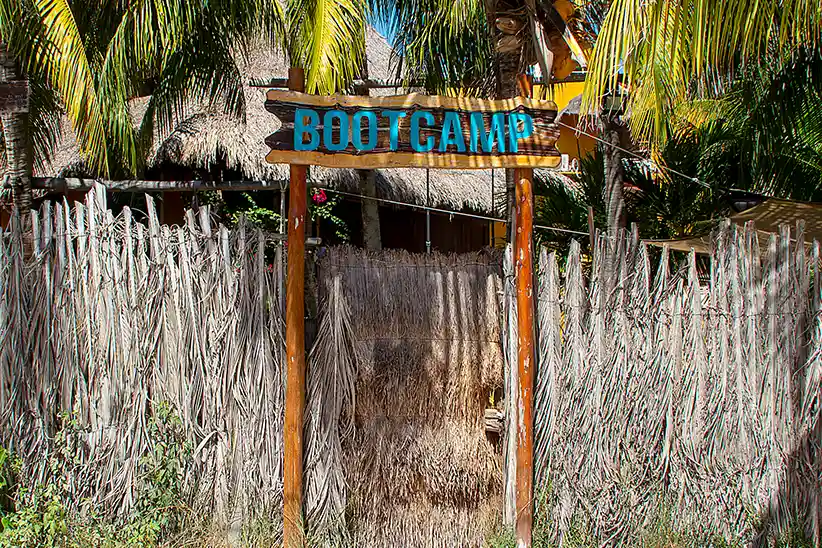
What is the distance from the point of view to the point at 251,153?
30.0ft

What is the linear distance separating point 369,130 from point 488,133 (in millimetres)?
669

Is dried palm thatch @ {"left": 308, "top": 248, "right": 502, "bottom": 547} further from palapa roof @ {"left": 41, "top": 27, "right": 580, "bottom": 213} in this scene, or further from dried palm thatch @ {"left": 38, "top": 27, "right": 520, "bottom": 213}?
palapa roof @ {"left": 41, "top": 27, "right": 580, "bottom": 213}

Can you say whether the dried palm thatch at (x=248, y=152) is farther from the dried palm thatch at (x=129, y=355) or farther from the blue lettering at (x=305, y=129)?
the blue lettering at (x=305, y=129)

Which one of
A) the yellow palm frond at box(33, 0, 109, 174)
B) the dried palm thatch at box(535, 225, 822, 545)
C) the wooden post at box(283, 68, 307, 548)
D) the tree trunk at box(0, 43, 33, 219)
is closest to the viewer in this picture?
the wooden post at box(283, 68, 307, 548)

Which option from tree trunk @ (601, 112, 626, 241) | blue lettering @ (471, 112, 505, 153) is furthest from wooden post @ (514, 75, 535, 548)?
tree trunk @ (601, 112, 626, 241)

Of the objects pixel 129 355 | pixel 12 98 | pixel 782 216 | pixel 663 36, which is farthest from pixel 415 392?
pixel 782 216

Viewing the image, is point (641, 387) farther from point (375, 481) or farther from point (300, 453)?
point (300, 453)

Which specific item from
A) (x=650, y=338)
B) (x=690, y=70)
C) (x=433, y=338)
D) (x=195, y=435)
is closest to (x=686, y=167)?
(x=690, y=70)

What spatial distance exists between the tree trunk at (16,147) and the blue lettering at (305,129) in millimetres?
2341

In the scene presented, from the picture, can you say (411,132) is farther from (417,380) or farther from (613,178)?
(613,178)

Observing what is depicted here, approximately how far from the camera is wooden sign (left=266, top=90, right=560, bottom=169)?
443 centimetres

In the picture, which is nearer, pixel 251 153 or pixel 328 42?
pixel 328 42

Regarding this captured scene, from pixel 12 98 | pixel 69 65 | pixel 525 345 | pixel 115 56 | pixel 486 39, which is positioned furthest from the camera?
pixel 486 39

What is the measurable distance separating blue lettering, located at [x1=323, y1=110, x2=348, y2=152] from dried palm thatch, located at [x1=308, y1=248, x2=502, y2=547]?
2.22 ft
